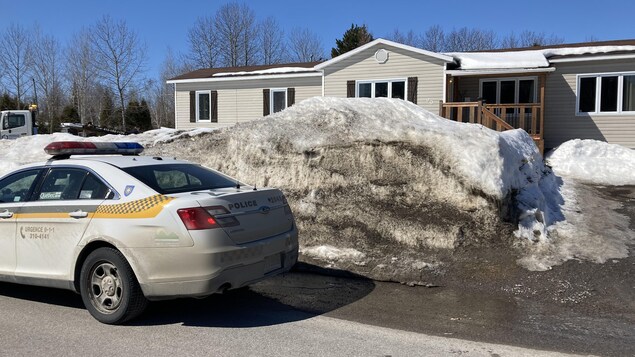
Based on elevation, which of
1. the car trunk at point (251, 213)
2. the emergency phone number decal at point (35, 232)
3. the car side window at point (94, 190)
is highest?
the car side window at point (94, 190)

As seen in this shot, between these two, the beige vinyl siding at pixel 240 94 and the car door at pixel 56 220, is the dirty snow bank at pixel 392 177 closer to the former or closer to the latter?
the car door at pixel 56 220

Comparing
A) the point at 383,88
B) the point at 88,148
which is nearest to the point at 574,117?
the point at 383,88

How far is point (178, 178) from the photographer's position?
205 inches

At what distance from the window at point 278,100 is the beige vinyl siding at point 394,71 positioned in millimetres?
2612

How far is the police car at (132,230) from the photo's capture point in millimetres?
4484

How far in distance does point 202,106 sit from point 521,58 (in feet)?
44.2

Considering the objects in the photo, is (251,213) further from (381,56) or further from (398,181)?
(381,56)

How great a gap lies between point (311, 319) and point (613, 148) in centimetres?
1195

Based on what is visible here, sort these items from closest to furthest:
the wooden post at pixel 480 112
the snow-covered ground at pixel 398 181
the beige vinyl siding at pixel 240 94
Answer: the snow-covered ground at pixel 398 181, the wooden post at pixel 480 112, the beige vinyl siding at pixel 240 94

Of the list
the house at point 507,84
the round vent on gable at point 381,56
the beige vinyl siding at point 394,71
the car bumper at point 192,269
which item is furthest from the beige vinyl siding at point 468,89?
the car bumper at point 192,269

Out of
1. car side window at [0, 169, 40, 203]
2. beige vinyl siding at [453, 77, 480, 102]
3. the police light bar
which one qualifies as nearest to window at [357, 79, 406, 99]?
beige vinyl siding at [453, 77, 480, 102]

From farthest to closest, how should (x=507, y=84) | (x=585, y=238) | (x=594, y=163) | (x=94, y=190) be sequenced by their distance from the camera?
1. (x=507, y=84)
2. (x=594, y=163)
3. (x=585, y=238)
4. (x=94, y=190)

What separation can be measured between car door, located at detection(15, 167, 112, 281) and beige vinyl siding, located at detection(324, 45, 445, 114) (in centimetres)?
1424

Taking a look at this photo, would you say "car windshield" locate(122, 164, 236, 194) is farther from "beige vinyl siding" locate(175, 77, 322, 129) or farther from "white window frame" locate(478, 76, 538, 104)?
"beige vinyl siding" locate(175, 77, 322, 129)
